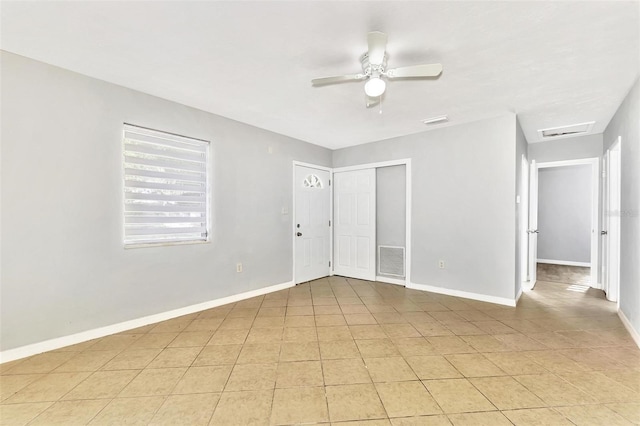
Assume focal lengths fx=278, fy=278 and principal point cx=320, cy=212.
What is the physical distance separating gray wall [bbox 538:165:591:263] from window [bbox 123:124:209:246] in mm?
7777

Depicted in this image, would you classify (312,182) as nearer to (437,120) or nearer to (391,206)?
(391,206)

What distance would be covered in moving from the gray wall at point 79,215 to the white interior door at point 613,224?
205 inches

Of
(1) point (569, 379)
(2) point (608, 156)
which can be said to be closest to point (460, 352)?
(1) point (569, 379)

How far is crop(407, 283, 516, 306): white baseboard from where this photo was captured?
11.8ft

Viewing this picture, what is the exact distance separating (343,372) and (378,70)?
2295 mm

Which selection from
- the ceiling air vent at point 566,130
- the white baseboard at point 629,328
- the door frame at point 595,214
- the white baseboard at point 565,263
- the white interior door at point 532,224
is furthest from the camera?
the white baseboard at point 565,263

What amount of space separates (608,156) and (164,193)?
591cm

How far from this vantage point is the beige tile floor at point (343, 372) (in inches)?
65.4

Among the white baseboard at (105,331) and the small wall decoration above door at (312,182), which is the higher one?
the small wall decoration above door at (312,182)

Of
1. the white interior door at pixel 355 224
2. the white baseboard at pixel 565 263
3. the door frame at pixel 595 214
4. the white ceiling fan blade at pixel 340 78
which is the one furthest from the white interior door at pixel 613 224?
the white ceiling fan blade at pixel 340 78

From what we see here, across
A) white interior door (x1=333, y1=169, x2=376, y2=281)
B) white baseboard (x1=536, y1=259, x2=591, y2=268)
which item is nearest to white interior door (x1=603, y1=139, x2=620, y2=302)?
white baseboard (x1=536, y1=259, x2=591, y2=268)

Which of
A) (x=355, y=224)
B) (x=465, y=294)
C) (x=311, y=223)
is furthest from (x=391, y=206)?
(x=465, y=294)

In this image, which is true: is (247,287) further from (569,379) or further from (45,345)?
(569,379)

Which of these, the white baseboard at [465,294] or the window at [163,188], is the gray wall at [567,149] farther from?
the window at [163,188]
